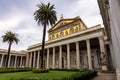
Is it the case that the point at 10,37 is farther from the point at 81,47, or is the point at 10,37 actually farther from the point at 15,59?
the point at 81,47

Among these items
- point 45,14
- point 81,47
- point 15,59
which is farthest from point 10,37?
point 81,47

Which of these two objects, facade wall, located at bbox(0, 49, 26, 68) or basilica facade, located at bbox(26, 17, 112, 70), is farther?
facade wall, located at bbox(0, 49, 26, 68)

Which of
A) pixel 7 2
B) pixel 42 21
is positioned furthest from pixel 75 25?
pixel 7 2

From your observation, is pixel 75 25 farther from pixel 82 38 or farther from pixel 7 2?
pixel 7 2

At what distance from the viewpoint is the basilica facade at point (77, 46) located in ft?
74.8

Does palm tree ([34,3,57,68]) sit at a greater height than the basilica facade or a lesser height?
greater

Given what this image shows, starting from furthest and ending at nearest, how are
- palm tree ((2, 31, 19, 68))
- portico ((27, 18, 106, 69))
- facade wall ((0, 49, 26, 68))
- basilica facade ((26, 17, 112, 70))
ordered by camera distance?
facade wall ((0, 49, 26, 68)) → palm tree ((2, 31, 19, 68)) → basilica facade ((26, 17, 112, 70)) → portico ((27, 18, 106, 69))

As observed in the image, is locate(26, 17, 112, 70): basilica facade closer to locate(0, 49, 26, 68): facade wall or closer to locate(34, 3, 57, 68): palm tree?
locate(34, 3, 57, 68): palm tree

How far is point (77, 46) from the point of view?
2525 centimetres

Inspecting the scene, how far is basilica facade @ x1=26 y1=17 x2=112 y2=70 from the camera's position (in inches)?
897

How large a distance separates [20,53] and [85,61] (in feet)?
103

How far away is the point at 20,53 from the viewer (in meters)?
49.6

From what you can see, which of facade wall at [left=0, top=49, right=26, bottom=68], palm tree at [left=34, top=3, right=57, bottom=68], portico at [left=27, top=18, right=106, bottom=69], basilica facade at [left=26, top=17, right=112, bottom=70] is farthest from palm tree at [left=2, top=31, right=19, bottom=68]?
palm tree at [left=34, top=3, right=57, bottom=68]

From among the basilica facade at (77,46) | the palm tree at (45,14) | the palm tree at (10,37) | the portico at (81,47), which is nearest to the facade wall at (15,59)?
→ the basilica facade at (77,46)
